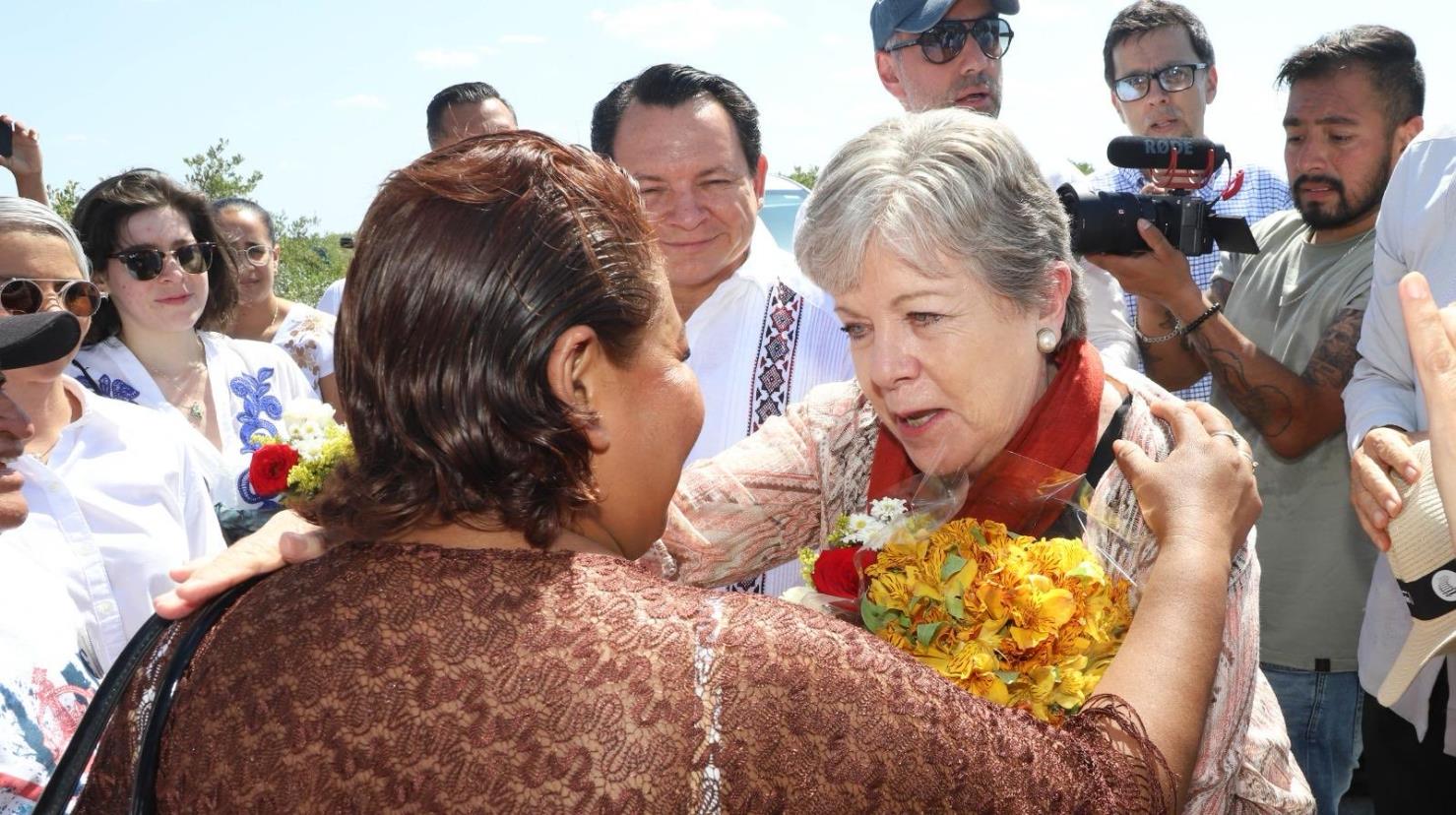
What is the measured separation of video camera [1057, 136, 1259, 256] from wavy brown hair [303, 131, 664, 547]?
2.33 meters

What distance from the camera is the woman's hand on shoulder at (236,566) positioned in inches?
59.6

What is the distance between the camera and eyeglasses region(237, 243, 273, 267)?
6398 millimetres

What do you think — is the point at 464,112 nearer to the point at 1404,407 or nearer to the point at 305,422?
the point at 305,422

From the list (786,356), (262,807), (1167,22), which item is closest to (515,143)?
(262,807)

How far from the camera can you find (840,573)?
1.98 metres

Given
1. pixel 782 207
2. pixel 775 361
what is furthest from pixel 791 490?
pixel 782 207

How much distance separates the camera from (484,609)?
1.32 meters

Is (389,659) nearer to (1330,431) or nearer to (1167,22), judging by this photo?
(1330,431)

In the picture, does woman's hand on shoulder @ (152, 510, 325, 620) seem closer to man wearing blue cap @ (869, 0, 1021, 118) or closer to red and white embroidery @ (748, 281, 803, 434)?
red and white embroidery @ (748, 281, 803, 434)

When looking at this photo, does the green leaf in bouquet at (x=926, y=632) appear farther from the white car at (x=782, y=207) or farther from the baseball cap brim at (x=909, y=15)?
the white car at (x=782, y=207)

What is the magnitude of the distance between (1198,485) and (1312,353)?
6.99 ft

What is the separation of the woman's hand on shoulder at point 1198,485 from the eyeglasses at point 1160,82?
10.1 ft

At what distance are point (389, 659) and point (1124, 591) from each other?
121cm

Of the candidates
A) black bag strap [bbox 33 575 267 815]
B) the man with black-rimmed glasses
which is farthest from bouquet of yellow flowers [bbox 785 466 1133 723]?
the man with black-rimmed glasses
